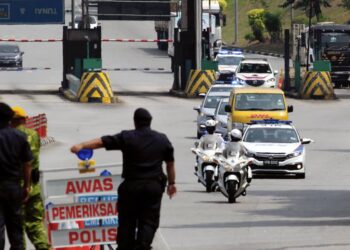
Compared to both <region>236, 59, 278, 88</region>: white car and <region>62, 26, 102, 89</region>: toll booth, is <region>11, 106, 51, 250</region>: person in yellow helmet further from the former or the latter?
<region>62, 26, 102, 89</region>: toll booth

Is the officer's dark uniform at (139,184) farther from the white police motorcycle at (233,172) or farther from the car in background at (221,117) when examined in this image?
the car in background at (221,117)

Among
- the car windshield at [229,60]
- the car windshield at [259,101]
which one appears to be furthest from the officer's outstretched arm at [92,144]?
the car windshield at [229,60]

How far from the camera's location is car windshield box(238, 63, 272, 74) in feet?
202

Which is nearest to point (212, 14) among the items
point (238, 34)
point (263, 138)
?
point (238, 34)

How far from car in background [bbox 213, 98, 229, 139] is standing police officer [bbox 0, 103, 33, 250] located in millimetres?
26217

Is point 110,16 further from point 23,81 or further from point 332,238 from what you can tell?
point 332,238

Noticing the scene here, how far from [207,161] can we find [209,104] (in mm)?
16666

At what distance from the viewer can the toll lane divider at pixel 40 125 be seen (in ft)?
121

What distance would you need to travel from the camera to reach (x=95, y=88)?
5612 cm

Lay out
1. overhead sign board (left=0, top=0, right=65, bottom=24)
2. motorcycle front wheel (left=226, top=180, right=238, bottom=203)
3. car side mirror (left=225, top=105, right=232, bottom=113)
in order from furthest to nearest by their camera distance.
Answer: overhead sign board (left=0, top=0, right=65, bottom=24), car side mirror (left=225, top=105, right=232, bottom=113), motorcycle front wheel (left=226, top=180, right=238, bottom=203)

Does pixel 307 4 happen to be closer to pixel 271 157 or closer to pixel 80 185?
pixel 271 157

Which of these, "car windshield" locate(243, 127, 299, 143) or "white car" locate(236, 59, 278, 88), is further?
"white car" locate(236, 59, 278, 88)

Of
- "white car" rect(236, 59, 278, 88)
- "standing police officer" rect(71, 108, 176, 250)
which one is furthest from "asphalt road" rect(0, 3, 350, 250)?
"standing police officer" rect(71, 108, 176, 250)

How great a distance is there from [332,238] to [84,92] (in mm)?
37161
